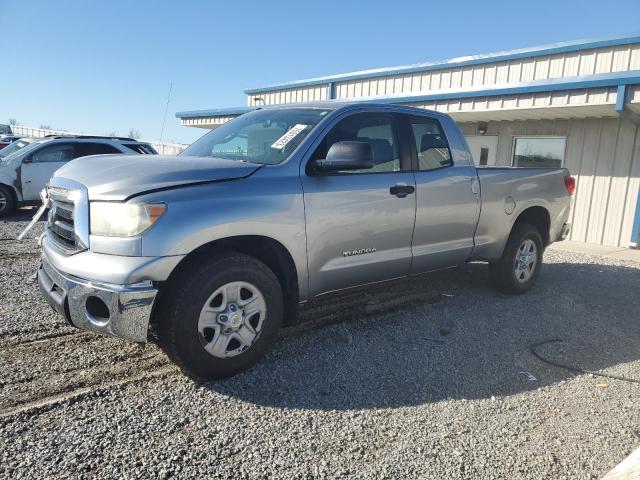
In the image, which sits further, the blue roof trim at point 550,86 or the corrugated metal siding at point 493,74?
the corrugated metal siding at point 493,74

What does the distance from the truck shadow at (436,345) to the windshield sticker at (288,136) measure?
5.28ft

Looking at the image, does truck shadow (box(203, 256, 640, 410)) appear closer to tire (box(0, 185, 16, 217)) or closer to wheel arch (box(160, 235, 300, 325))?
wheel arch (box(160, 235, 300, 325))

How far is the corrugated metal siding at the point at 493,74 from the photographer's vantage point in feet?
31.7

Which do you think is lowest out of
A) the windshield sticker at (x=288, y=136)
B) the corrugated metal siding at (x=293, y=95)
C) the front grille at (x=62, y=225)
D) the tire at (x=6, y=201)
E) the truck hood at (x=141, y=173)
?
the tire at (x=6, y=201)

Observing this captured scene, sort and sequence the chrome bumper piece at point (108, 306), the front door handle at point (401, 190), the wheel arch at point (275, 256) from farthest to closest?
1. the front door handle at point (401, 190)
2. the wheel arch at point (275, 256)
3. the chrome bumper piece at point (108, 306)

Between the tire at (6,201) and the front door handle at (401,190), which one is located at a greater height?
the front door handle at (401,190)

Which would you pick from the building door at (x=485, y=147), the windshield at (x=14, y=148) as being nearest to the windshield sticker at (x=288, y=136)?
the building door at (x=485, y=147)

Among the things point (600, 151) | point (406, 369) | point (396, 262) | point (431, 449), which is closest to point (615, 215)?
point (600, 151)

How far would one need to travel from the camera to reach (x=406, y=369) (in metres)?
3.72

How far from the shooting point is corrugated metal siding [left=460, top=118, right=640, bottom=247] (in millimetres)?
9406

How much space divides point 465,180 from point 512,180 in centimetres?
86

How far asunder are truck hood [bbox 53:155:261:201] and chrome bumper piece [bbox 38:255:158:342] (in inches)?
21.7

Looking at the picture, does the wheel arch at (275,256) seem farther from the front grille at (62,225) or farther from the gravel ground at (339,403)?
the front grille at (62,225)

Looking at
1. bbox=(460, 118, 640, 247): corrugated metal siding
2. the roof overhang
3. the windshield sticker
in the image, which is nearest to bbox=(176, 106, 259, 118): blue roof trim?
the roof overhang
